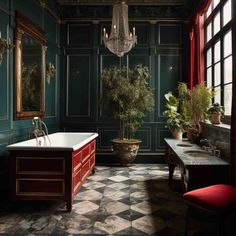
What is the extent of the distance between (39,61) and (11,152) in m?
2.18

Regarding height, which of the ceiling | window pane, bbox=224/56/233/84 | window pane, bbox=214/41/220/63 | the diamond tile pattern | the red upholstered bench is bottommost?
the diamond tile pattern

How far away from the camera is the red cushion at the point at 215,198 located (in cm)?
212

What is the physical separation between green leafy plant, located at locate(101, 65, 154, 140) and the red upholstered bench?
336 centimetres

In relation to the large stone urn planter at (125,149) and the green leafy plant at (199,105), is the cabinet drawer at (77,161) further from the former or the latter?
the large stone urn planter at (125,149)

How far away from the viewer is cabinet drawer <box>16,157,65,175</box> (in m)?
3.16

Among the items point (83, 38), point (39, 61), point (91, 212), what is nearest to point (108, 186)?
point (91, 212)

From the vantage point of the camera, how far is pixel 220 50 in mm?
4270

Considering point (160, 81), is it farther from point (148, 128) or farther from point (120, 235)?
point (120, 235)

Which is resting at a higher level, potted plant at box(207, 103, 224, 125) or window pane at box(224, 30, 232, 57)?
window pane at box(224, 30, 232, 57)

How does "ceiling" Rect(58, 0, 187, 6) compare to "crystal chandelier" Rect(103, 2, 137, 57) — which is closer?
"crystal chandelier" Rect(103, 2, 137, 57)

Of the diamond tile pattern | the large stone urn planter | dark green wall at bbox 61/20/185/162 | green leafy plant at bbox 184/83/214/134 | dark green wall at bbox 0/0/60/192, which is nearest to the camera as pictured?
the diamond tile pattern

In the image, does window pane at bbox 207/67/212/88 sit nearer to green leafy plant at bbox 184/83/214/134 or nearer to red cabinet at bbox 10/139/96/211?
green leafy plant at bbox 184/83/214/134

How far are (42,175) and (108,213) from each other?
0.86 metres

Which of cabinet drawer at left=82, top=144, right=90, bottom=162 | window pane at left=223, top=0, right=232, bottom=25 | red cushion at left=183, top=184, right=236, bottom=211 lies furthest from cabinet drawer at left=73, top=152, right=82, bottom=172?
window pane at left=223, top=0, right=232, bottom=25
